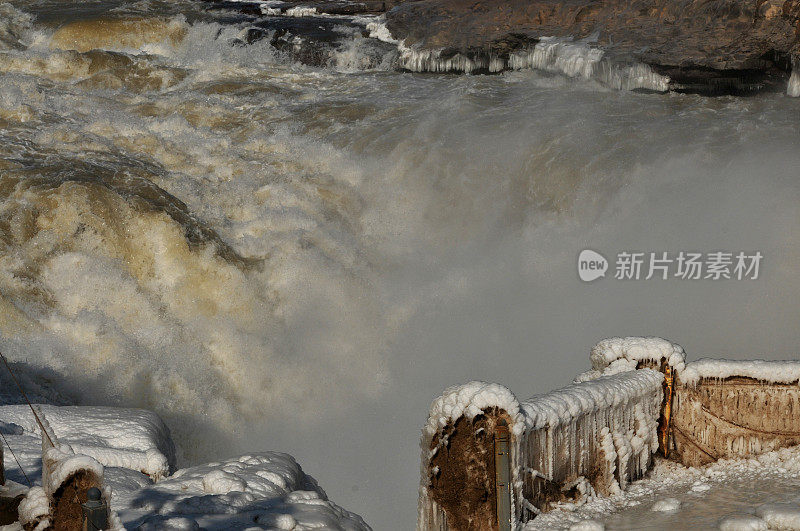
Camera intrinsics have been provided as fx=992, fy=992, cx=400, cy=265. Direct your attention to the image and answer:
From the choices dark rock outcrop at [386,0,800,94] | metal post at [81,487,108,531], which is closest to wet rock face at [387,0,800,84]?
dark rock outcrop at [386,0,800,94]

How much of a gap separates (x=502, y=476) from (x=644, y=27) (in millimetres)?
13214

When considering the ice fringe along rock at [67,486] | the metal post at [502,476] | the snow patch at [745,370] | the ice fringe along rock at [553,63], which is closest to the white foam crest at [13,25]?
the ice fringe along rock at [553,63]

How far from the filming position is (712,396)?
536 centimetres

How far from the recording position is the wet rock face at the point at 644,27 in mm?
14516

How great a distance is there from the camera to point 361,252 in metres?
11.4

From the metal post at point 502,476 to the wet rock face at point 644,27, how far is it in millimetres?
11684

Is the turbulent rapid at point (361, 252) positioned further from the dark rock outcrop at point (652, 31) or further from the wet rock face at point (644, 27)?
the wet rock face at point (644, 27)

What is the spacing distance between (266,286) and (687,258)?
445 cm

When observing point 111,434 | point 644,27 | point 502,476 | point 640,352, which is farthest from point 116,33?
point 502,476

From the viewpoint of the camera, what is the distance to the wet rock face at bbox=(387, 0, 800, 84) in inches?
571

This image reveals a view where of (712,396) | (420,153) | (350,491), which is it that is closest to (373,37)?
(420,153)

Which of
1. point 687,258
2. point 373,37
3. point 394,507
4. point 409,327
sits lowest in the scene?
point 394,507

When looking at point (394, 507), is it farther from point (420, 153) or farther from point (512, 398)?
point (420, 153)

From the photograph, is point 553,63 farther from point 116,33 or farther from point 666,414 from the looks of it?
point 666,414
